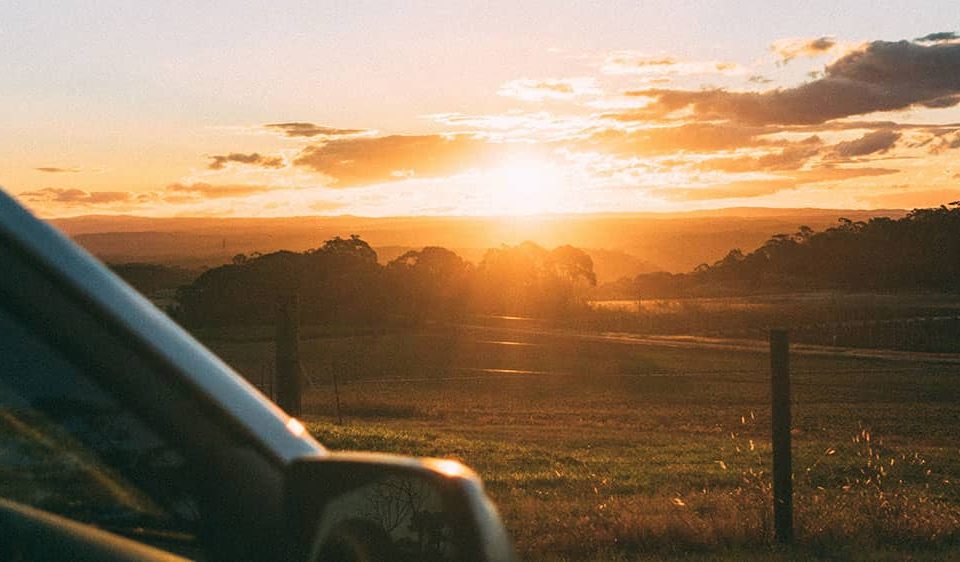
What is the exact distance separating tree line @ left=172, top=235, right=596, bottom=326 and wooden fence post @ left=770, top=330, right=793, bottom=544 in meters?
58.7

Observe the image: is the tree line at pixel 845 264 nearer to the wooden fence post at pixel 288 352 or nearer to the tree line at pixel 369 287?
the tree line at pixel 369 287

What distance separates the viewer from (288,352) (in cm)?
1070

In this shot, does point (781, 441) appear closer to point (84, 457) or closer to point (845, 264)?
point (84, 457)

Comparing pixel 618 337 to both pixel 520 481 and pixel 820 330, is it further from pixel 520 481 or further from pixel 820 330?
pixel 520 481

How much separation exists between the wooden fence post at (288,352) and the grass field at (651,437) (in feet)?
6.07

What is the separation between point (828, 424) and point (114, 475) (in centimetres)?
2437

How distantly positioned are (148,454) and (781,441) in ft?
23.2

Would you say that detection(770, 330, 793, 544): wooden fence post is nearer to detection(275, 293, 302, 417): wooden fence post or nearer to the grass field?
the grass field

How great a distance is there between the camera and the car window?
1.29 meters

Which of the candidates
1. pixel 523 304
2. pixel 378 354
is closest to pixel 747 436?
pixel 378 354

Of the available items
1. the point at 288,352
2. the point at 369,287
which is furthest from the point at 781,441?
the point at 369,287

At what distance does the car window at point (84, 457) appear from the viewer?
129cm

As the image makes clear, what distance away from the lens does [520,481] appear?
10773 millimetres

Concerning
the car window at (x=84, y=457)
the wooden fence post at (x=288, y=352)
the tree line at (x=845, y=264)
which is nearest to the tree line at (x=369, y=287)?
the tree line at (x=845, y=264)
